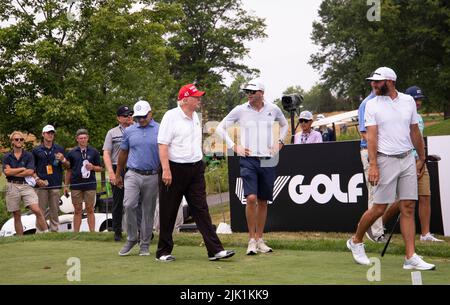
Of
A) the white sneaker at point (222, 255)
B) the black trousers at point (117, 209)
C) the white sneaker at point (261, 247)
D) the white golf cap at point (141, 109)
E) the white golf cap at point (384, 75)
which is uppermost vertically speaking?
the white golf cap at point (384, 75)

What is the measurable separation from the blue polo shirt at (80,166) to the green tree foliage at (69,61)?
19.6 m

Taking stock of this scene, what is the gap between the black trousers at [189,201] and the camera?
8.38 m

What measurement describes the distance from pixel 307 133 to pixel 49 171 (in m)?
4.82

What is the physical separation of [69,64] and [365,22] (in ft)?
72.0

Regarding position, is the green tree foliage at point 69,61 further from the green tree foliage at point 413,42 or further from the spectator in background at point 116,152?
the spectator in background at point 116,152

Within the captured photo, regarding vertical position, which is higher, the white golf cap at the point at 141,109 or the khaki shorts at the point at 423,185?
the white golf cap at the point at 141,109

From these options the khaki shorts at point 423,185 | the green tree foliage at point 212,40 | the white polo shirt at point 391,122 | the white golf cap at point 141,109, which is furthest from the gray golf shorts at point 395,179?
the green tree foliage at point 212,40

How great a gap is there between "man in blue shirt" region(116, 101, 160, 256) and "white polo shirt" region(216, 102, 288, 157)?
35.1 inches

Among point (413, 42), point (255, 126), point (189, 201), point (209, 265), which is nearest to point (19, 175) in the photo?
point (189, 201)

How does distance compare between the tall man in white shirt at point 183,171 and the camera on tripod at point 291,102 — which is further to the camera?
the camera on tripod at point 291,102

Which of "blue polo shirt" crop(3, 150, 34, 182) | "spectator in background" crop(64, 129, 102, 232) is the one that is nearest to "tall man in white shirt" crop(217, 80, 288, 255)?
"spectator in background" crop(64, 129, 102, 232)

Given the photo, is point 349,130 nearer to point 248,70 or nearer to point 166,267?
point 248,70

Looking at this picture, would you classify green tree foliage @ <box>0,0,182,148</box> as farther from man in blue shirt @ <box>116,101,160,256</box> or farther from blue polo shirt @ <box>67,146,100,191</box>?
man in blue shirt @ <box>116,101,160,256</box>
